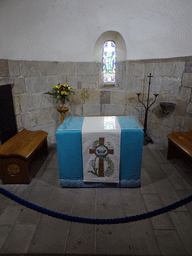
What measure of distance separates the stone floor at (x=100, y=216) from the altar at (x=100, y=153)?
17 cm

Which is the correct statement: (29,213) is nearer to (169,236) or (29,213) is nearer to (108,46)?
(169,236)

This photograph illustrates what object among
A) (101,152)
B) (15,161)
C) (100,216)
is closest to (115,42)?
(101,152)

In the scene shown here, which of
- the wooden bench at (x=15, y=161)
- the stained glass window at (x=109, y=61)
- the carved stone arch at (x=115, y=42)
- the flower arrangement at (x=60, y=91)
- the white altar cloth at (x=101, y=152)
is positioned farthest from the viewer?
the stained glass window at (x=109, y=61)

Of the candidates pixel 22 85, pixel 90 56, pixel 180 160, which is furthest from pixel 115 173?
pixel 90 56

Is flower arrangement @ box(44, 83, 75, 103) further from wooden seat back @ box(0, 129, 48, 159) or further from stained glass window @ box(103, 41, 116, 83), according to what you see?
stained glass window @ box(103, 41, 116, 83)

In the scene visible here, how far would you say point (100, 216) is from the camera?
2.25m

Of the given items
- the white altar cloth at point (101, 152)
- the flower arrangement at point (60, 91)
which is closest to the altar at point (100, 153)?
the white altar cloth at point (101, 152)

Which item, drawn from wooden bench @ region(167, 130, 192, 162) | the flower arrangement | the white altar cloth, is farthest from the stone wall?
the white altar cloth

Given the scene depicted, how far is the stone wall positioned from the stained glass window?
0.18 meters

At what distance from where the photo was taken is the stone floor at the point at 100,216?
1854 mm

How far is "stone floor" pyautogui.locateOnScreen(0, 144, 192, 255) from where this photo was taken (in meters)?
1.85

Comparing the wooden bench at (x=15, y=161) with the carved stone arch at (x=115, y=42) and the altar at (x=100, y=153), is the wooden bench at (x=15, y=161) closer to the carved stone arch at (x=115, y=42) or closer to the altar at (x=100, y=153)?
the altar at (x=100, y=153)

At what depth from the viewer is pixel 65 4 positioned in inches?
160

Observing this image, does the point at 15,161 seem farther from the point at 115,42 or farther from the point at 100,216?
the point at 115,42
